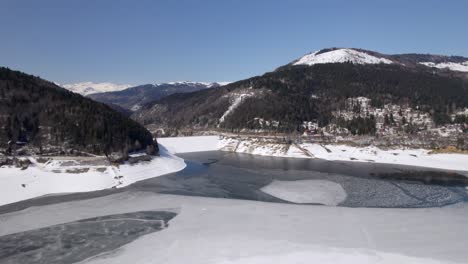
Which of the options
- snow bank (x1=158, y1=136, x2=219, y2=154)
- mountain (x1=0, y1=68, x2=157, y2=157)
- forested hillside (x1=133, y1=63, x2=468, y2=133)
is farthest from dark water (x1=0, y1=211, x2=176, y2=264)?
forested hillside (x1=133, y1=63, x2=468, y2=133)

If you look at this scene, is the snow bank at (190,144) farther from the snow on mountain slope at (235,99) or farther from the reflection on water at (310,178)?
the snow on mountain slope at (235,99)

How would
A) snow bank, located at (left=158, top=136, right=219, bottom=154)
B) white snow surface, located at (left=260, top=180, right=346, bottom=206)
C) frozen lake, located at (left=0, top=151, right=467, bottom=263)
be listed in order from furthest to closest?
snow bank, located at (left=158, top=136, right=219, bottom=154) → white snow surface, located at (left=260, top=180, right=346, bottom=206) → frozen lake, located at (left=0, top=151, right=467, bottom=263)

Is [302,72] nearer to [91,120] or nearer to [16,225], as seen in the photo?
[91,120]

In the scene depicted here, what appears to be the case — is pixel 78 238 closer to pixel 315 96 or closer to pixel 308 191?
pixel 308 191

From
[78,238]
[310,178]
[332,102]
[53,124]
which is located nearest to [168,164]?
[53,124]

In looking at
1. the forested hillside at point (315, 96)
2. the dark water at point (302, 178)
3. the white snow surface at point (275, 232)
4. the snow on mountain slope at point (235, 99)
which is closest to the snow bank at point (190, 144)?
the forested hillside at point (315, 96)

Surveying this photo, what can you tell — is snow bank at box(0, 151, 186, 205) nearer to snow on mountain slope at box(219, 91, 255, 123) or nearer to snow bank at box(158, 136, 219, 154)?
snow bank at box(158, 136, 219, 154)
